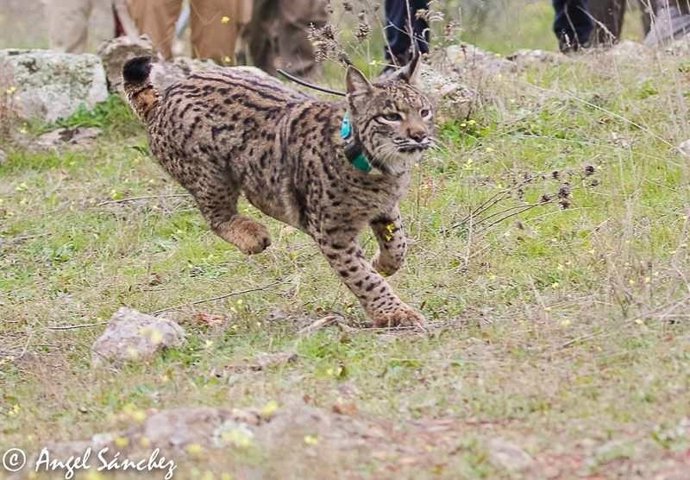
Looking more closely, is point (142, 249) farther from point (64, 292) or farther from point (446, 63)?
point (446, 63)

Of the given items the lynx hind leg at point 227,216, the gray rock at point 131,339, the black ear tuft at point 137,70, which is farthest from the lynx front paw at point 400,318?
the black ear tuft at point 137,70

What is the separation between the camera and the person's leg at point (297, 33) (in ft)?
40.0

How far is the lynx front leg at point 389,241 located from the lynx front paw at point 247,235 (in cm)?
71

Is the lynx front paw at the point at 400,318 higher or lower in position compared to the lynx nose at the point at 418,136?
lower

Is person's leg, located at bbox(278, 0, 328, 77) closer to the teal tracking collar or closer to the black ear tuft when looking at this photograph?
the black ear tuft

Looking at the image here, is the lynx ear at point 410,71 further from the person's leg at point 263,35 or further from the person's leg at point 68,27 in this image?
the person's leg at point 68,27

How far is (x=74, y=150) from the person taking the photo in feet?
36.9

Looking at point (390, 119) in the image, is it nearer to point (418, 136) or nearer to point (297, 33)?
point (418, 136)

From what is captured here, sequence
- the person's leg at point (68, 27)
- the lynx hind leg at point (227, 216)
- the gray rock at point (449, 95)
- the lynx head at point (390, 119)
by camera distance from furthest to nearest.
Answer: the person's leg at point (68, 27) < the gray rock at point (449, 95) < the lynx hind leg at point (227, 216) < the lynx head at point (390, 119)

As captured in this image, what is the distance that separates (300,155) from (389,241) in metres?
0.61

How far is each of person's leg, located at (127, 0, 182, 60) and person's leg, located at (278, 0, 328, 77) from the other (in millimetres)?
880

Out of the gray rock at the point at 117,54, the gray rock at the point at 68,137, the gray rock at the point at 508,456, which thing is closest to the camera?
the gray rock at the point at 508,456

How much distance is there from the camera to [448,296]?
24.2ft

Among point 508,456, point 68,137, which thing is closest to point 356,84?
point 508,456
